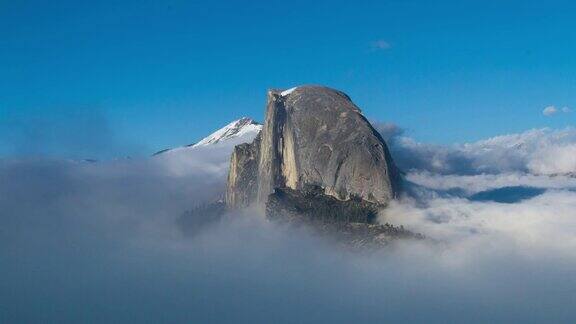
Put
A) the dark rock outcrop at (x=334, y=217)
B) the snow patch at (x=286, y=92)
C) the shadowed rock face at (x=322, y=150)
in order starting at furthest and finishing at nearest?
1. the snow patch at (x=286, y=92)
2. the shadowed rock face at (x=322, y=150)
3. the dark rock outcrop at (x=334, y=217)

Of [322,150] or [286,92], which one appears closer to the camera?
[322,150]

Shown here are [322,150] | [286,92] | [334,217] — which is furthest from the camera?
[286,92]

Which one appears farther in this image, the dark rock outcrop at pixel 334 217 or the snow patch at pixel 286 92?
the snow patch at pixel 286 92

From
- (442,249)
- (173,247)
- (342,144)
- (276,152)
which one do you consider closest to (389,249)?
(442,249)

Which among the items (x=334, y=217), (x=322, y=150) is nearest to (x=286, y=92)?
(x=322, y=150)

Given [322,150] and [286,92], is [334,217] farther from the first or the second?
[286,92]

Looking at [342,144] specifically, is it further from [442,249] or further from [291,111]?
[442,249]

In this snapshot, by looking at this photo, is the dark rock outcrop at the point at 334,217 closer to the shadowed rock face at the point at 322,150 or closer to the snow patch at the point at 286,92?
the shadowed rock face at the point at 322,150

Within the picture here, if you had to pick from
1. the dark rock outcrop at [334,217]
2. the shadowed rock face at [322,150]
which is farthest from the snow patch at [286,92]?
the dark rock outcrop at [334,217]
